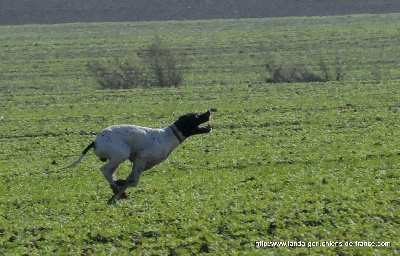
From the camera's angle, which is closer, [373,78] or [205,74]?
[373,78]

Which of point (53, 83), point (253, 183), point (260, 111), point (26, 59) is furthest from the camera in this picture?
point (26, 59)

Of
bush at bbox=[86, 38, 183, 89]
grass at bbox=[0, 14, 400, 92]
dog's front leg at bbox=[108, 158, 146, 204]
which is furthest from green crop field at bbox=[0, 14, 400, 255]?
bush at bbox=[86, 38, 183, 89]

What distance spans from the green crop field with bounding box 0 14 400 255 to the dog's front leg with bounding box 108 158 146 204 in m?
0.16

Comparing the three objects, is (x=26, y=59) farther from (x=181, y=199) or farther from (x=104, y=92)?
(x=181, y=199)

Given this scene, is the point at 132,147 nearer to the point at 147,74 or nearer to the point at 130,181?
the point at 130,181

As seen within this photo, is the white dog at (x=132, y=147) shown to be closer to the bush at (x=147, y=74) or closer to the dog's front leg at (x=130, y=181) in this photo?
the dog's front leg at (x=130, y=181)

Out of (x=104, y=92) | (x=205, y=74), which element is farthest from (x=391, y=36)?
(x=104, y=92)

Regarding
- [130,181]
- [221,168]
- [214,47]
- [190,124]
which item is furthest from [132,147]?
[214,47]

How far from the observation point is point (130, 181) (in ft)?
45.5

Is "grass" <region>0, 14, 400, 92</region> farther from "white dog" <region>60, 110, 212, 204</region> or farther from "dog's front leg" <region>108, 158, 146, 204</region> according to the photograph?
"dog's front leg" <region>108, 158, 146, 204</region>

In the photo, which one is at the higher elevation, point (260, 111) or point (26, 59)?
point (26, 59)

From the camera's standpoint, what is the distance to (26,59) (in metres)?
49.4

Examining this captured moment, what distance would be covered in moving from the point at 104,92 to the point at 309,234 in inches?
899

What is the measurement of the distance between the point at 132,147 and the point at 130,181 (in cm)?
54
